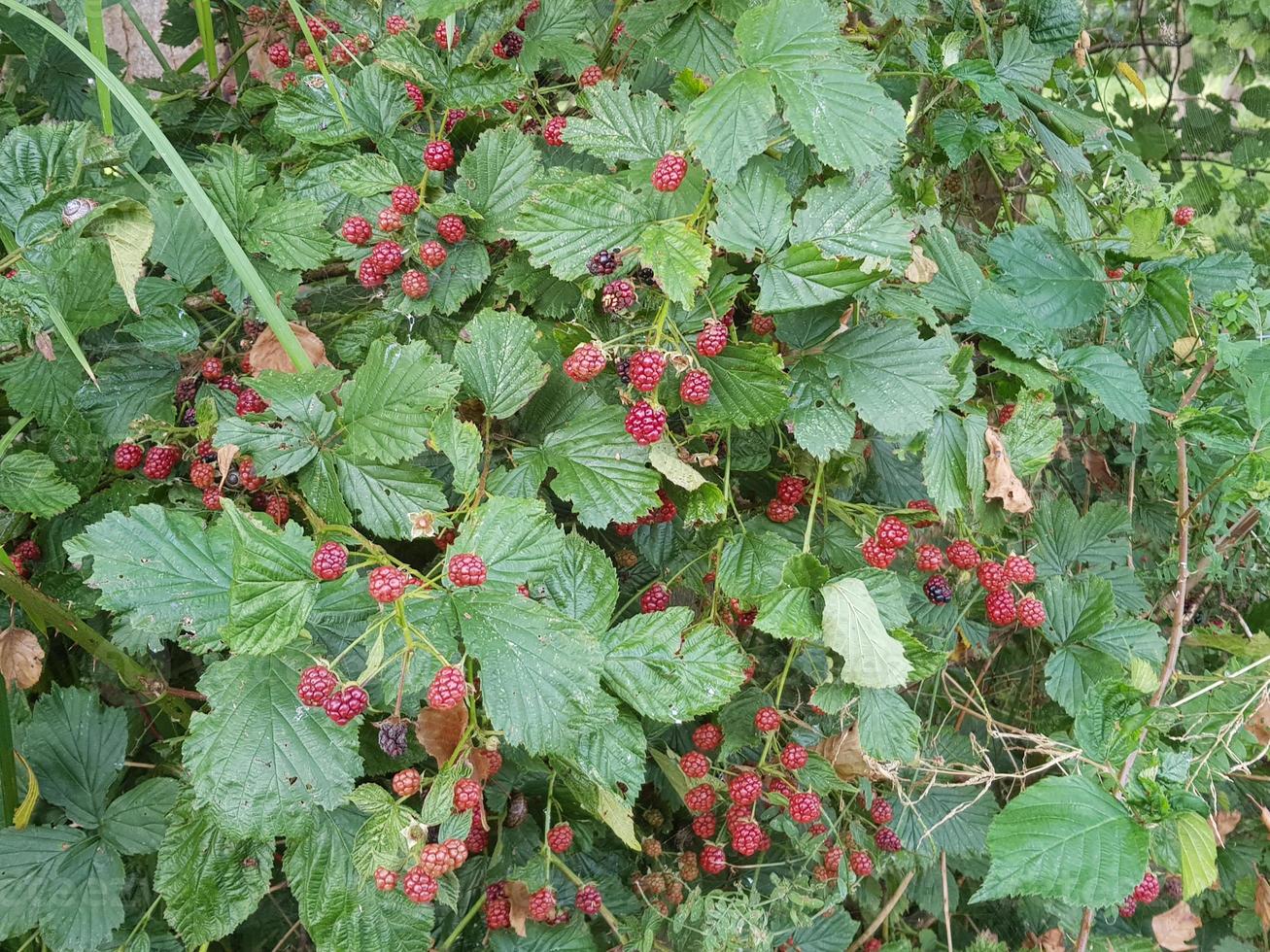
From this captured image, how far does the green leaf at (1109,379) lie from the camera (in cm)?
119

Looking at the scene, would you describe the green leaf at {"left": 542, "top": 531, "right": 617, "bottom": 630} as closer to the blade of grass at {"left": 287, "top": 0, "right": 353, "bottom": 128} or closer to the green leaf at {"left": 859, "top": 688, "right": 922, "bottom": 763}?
the green leaf at {"left": 859, "top": 688, "right": 922, "bottom": 763}

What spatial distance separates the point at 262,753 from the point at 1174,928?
1721 mm

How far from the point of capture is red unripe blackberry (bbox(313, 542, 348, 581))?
866 mm

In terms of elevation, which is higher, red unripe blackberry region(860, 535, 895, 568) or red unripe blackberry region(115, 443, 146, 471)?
red unripe blackberry region(115, 443, 146, 471)

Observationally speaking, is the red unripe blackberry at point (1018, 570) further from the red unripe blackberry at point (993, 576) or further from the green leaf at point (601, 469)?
the green leaf at point (601, 469)

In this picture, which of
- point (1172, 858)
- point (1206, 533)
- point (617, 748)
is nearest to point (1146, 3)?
point (1206, 533)

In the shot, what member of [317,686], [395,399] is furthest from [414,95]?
[317,686]

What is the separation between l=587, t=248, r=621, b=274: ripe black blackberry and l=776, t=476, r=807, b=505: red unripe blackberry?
388mm

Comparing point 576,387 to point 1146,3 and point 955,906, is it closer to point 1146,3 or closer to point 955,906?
point 955,906

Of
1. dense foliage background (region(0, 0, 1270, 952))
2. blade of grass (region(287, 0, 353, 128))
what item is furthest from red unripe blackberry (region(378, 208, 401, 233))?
blade of grass (region(287, 0, 353, 128))

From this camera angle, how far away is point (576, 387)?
1.15m

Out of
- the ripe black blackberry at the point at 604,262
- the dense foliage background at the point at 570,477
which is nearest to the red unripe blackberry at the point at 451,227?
the dense foliage background at the point at 570,477

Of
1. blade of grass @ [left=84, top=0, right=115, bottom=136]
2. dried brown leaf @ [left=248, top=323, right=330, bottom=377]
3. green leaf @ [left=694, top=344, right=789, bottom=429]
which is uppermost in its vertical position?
blade of grass @ [left=84, top=0, right=115, bottom=136]

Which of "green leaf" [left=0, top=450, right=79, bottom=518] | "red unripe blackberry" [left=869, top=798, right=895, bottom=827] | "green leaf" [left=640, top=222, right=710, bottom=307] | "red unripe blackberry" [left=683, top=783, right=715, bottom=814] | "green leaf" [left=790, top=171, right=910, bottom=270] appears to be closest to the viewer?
"green leaf" [left=640, top=222, right=710, bottom=307]
